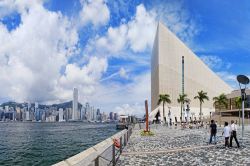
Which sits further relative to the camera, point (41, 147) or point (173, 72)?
point (173, 72)

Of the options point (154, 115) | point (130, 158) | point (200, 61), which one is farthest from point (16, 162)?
point (200, 61)

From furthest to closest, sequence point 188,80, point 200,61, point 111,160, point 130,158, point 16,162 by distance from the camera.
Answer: point 200,61
point 188,80
point 16,162
point 130,158
point 111,160

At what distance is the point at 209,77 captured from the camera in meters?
158

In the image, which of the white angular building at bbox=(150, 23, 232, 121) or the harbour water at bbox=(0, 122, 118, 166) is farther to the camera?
the white angular building at bbox=(150, 23, 232, 121)

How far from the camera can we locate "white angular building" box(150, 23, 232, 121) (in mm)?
120125

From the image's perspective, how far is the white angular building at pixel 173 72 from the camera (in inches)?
4729

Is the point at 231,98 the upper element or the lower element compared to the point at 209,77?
lower

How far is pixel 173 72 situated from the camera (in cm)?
12706

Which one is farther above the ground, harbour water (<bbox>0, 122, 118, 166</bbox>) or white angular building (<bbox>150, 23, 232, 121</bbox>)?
white angular building (<bbox>150, 23, 232, 121</bbox>)

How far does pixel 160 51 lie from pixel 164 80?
33.4 feet

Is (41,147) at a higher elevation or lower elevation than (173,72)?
→ lower

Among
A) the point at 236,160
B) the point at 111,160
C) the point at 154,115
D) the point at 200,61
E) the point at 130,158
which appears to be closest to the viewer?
the point at 111,160

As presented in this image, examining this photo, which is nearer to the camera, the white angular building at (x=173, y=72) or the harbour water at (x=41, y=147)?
the harbour water at (x=41, y=147)

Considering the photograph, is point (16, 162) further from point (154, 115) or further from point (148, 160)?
point (154, 115)
